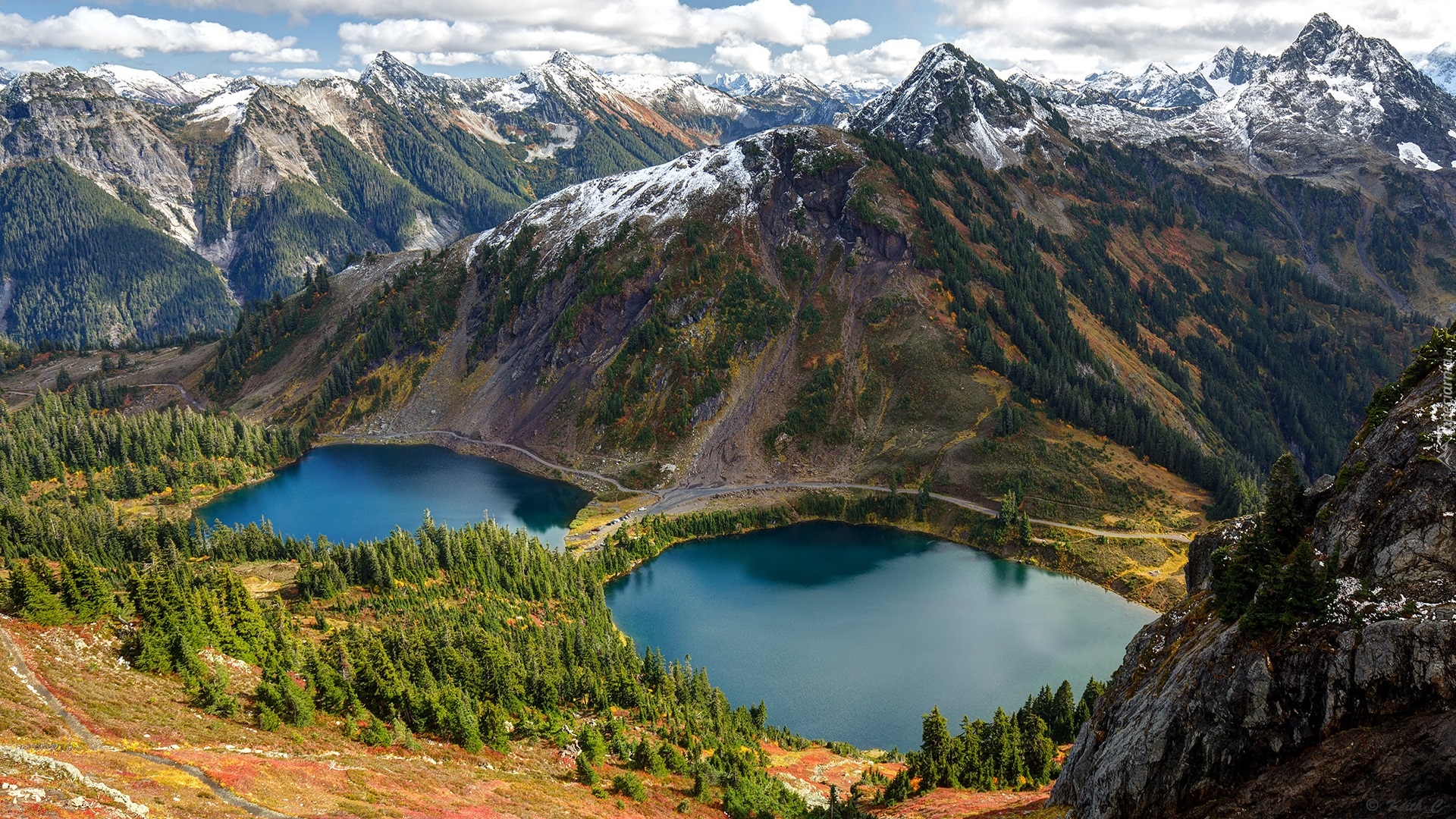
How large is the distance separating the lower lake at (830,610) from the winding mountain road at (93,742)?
5023 cm

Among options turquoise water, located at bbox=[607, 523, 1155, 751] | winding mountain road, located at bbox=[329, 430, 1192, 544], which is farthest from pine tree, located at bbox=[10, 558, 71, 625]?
winding mountain road, located at bbox=[329, 430, 1192, 544]

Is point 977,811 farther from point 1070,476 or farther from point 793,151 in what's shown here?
point 793,151

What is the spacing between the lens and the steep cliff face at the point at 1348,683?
80.2 ft

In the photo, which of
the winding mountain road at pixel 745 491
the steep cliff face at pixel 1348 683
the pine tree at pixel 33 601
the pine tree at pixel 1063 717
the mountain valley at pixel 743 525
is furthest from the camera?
the winding mountain road at pixel 745 491

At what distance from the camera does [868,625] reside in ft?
308

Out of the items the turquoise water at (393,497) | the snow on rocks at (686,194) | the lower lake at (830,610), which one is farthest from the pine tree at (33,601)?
the snow on rocks at (686,194)

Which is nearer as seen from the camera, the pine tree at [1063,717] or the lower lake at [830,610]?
the pine tree at [1063,717]

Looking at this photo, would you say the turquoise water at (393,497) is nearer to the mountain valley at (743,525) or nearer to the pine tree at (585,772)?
the mountain valley at (743,525)

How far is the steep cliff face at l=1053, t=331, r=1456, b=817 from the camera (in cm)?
2444

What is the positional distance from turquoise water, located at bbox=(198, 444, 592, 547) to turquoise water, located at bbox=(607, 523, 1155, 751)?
97.3 ft

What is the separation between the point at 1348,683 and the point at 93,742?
166 ft

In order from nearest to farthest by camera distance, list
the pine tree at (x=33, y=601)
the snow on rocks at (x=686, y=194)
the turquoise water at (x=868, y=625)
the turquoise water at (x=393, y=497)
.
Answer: the pine tree at (x=33, y=601) < the turquoise water at (x=868, y=625) < the turquoise water at (x=393, y=497) < the snow on rocks at (x=686, y=194)

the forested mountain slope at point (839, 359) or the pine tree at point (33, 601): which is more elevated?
the forested mountain slope at point (839, 359)

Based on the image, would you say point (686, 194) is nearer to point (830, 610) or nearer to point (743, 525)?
point (743, 525)
